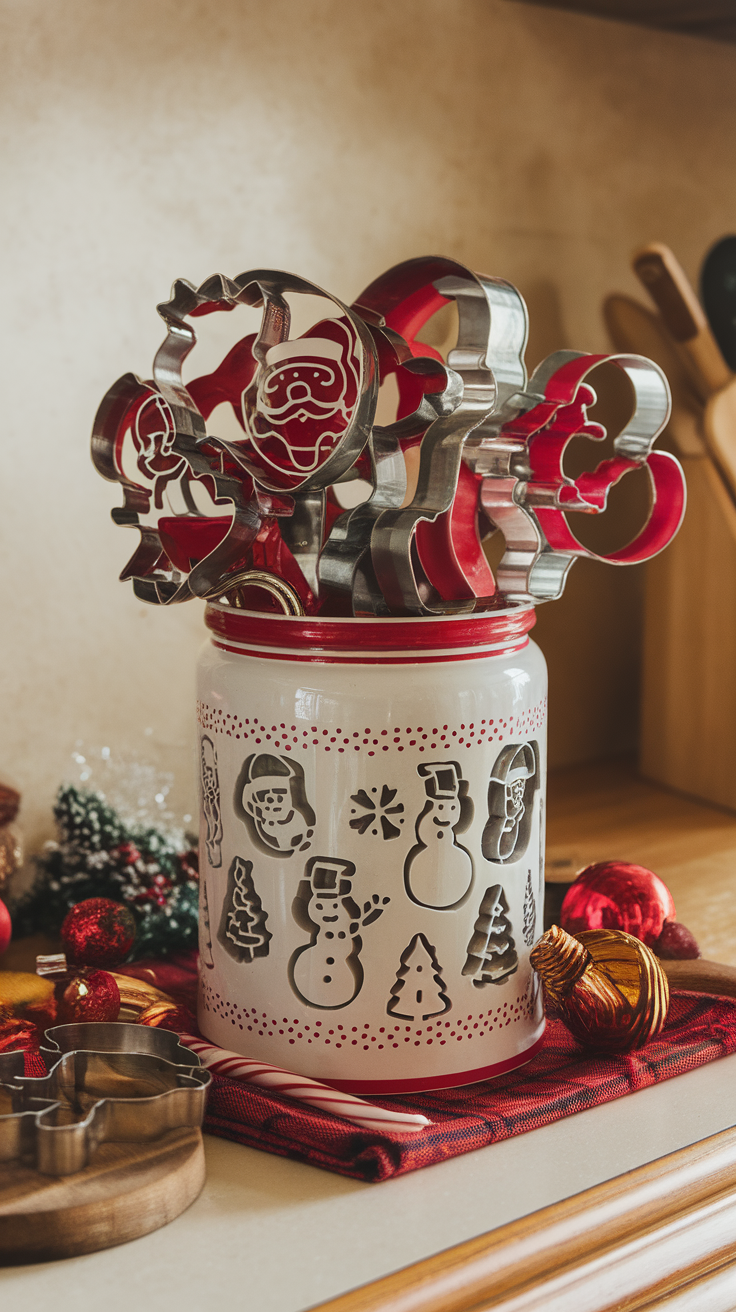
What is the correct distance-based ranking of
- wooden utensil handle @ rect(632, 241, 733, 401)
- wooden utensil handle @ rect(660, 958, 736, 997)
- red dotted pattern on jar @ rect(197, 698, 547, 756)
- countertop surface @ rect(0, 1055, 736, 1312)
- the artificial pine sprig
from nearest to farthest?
countertop surface @ rect(0, 1055, 736, 1312)
red dotted pattern on jar @ rect(197, 698, 547, 756)
wooden utensil handle @ rect(660, 958, 736, 997)
the artificial pine sprig
wooden utensil handle @ rect(632, 241, 733, 401)

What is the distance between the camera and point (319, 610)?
1.82 ft

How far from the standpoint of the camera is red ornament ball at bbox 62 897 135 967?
2.25 ft

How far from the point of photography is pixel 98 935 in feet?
2.25

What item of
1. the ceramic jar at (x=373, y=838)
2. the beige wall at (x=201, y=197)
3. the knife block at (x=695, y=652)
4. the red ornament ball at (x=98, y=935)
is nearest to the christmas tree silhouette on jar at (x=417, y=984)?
the ceramic jar at (x=373, y=838)

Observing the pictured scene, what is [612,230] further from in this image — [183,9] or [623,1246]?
[623,1246]

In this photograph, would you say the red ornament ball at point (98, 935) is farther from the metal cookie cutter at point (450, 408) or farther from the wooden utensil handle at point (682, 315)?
the wooden utensil handle at point (682, 315)

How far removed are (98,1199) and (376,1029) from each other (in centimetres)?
14

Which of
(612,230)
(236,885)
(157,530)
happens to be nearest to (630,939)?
(236,885)

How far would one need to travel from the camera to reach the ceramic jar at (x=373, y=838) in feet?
1.73

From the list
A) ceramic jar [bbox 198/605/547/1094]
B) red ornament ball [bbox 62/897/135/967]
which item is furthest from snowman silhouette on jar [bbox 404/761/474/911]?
red ornament ball [bbox 62/897/135/967]

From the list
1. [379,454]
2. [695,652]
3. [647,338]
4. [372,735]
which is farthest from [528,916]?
[647,338]

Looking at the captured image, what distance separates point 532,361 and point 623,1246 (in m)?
0.82

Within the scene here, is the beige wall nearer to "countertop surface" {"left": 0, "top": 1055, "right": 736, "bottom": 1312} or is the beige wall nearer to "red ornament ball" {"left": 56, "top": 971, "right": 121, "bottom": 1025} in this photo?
"red ornament ball" {"left": 56, "top": 971, "right": 121, "bottom": 1025}

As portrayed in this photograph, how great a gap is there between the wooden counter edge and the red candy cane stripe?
71 millimetres
